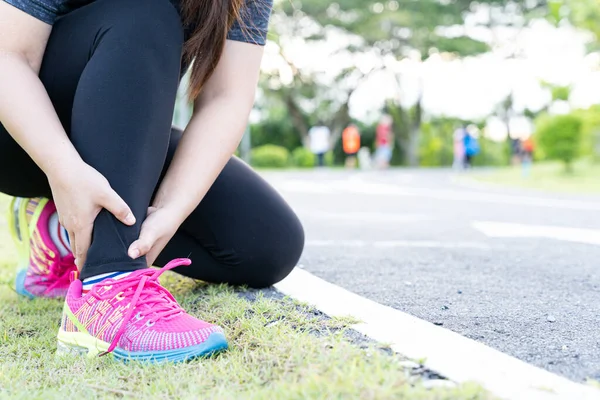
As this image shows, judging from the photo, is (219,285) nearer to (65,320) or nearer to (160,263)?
(160,263)

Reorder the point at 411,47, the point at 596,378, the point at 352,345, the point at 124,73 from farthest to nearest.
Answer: the point at 411,47 → the point at 124,73 → the point at 352,345 → the point at 596,378

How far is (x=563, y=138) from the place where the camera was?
480 inches

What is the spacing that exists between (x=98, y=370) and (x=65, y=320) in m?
0.17

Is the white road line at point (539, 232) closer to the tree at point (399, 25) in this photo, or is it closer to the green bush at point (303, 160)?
the green bush at point (303, 160)

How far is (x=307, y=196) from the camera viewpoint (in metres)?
7.25

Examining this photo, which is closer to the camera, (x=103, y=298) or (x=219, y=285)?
(x=103, y=298)

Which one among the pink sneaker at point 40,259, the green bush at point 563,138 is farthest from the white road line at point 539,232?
the green bush at point 563,138

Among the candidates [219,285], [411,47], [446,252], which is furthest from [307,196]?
[411,47]

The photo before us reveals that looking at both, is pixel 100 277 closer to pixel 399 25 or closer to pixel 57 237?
pixel 57 237

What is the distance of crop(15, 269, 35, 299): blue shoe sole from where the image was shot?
6.28ft

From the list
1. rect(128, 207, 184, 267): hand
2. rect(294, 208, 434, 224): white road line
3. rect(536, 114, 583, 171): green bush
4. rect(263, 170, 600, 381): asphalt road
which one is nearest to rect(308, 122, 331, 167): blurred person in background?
rect(536, 114, 583, 171): green bush

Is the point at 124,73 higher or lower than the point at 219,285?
higher

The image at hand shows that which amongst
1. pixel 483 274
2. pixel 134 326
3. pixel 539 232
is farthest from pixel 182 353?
pixel 539 232

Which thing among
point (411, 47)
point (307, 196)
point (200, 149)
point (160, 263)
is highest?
point (411, 47)
